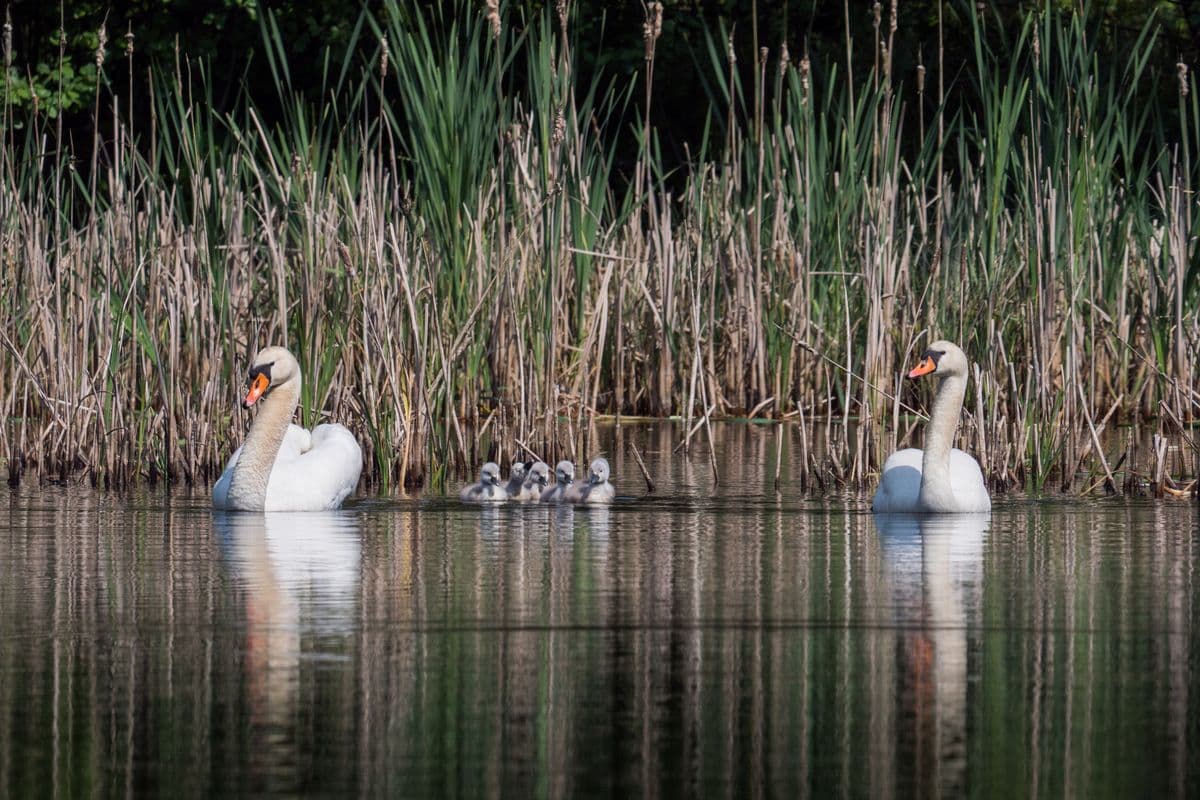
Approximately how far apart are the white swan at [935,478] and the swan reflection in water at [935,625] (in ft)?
0.17

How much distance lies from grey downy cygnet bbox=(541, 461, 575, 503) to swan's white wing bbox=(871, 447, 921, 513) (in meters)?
1.27

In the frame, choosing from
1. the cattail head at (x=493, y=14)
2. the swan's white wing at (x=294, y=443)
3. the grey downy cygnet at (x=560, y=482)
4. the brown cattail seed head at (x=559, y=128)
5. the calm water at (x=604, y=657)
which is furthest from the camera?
the brown cattail seed head at (x=559, y=128)

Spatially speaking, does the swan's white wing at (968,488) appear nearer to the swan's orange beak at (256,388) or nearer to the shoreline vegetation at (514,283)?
the shoreline vegetation at (514,283)

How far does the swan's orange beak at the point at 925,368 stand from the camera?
9.85 metres

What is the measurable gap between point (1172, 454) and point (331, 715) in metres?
7.70

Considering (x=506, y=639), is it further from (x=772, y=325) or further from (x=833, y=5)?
(x=833, y=5)

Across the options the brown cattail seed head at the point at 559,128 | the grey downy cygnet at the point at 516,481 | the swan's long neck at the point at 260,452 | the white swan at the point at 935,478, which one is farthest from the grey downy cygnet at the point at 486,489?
the brown cattail seed head at the point at 559,128

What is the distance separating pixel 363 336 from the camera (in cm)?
1106

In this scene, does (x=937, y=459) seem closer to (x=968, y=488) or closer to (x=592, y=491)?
(x=968, y=488)

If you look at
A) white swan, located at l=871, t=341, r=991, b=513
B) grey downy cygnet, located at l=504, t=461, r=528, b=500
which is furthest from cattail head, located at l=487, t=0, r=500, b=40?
white swan, located at l=871, t=341, r=991, b=513

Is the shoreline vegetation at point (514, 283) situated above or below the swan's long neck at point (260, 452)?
above

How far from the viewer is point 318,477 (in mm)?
9875

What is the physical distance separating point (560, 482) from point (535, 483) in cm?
25

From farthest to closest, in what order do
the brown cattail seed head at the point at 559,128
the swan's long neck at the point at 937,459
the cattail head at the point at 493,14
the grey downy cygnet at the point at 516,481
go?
the brown cattail seed head at the point at 559,128, the cattail head at the point at 493,14, the grey downy cygnet at the point at 516,481, the swan's long neck at the point at 937,459
